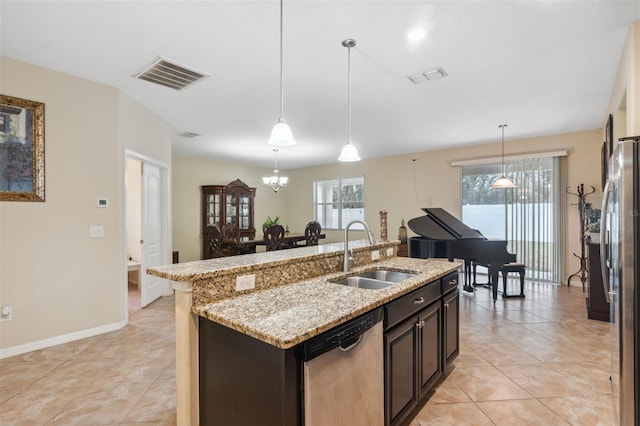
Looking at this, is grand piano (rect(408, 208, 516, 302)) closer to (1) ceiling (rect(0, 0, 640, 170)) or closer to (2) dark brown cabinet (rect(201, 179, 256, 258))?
(1) ceiling (rect(0, 0, 640, 170))

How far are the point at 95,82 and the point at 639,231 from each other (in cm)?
462

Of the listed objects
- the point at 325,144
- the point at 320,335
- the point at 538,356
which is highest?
the point at 325,144

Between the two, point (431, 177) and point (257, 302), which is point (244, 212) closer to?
point (431, 177)

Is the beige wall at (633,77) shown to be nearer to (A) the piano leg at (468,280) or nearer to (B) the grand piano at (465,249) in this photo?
(B) the grand piano at (465,249)

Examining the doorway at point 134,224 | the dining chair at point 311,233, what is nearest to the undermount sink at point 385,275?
the dining chair at point 311,233

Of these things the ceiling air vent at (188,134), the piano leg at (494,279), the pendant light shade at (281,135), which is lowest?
the piano leg at (494,279)

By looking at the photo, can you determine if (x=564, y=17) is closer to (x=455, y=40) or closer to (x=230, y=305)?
(x=455, y=40)

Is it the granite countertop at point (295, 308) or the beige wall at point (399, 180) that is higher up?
the beige wall at point (399, 180)

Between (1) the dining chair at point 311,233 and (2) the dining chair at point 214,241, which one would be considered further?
(1) the dining chair at point 311,233

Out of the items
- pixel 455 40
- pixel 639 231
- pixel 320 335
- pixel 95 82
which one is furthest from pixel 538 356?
pixel 95 82

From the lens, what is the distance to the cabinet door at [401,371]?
164 centimetres

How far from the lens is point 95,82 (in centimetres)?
325

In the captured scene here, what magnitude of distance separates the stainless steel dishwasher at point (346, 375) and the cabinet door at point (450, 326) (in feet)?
3.16

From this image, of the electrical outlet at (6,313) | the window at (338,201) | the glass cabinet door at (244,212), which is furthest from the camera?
the window at (338,201)
